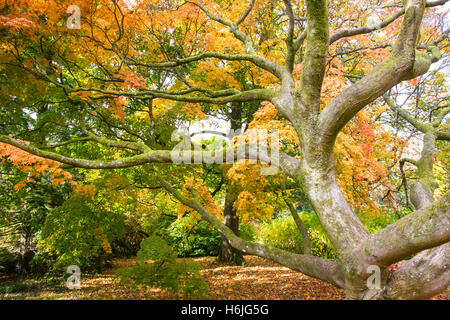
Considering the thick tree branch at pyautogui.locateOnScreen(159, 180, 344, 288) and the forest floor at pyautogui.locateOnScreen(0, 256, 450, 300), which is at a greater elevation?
the thick tree branch at pyautogui.locateOnScreen(159, 180, 344, 288)

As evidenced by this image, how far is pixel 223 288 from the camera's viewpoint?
20.9ft

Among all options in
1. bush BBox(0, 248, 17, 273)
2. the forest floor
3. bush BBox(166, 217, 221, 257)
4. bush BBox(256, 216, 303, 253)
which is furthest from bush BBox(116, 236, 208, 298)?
bush BBox(166, 217, 221, 257)

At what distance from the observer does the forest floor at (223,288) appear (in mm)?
5648

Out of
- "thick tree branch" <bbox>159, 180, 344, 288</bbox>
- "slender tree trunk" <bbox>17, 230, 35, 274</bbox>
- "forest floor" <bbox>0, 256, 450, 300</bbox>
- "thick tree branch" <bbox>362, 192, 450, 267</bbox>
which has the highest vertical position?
"thick tree branch" <bbox>362, 192, 450, 267</bbox>

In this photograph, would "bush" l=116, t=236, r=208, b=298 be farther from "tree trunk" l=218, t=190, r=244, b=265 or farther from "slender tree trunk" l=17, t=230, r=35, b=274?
"slender tree trunk" l=17, t=230, r=35, b=274

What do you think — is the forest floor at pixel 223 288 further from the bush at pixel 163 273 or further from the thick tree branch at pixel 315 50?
the thick tree branch at pixel 315 50

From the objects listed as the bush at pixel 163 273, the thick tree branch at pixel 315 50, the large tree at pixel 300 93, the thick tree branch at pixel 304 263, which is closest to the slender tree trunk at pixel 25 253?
the large tree at pixel 300 93

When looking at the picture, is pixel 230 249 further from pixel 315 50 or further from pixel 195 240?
pixel 315 50

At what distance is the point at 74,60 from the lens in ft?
20.7

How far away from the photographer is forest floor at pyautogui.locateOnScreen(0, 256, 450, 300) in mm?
5648

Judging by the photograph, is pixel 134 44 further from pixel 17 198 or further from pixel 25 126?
pixel 17 198

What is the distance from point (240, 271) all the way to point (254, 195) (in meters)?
2.99

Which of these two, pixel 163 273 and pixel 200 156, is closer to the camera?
pixel 200 156

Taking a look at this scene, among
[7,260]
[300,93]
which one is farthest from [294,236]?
[7,260]
